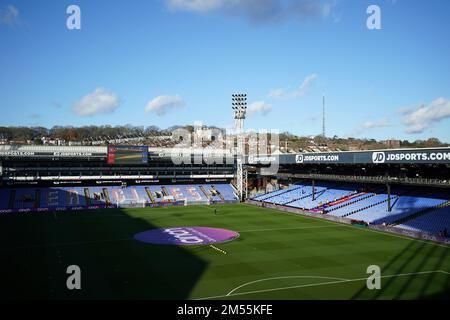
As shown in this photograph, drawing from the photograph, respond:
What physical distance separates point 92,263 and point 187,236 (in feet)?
44.5

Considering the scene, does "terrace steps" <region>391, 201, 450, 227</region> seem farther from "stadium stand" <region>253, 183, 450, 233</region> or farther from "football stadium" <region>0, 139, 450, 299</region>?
"football stadium" <region>0, 139, 450, 299</region>

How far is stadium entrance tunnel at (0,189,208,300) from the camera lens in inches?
990

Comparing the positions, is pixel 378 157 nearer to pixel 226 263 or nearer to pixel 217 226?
pixel 217 226

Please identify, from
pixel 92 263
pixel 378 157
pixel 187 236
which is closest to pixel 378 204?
pixel 378 157

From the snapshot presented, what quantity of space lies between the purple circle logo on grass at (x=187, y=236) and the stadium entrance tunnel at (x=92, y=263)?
182 centimetres

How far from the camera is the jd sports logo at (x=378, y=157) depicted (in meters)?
52.2

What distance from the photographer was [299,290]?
2567cm

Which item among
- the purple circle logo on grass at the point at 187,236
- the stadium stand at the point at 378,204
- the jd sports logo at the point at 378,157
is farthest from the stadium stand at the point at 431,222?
the purple circle logo on grass at the point at 187,236

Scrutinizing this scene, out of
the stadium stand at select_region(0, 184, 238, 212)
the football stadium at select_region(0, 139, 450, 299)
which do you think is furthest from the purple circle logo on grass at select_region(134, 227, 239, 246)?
the stadium stand at select_region(0, 184, 238, 212)

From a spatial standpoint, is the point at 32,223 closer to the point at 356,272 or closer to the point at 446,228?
the point at 356,272

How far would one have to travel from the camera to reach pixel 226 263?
32469mm

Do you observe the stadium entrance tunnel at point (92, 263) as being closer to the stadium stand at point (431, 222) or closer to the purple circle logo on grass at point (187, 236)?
the purple circle logo on grass at point (187, 236)

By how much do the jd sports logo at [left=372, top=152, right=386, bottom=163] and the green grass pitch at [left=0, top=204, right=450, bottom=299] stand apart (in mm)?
9685

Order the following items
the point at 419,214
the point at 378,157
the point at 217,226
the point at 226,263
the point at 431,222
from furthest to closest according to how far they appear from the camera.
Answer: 1. the point at 378,157
2. the point at 217,226
3. the point at 419,214
4. the point at 431,222
5. the point at 226,263
